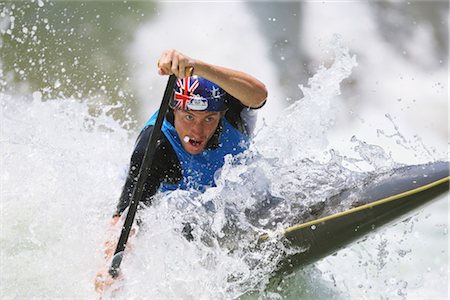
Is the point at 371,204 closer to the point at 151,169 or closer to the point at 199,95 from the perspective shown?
the point at 199,95

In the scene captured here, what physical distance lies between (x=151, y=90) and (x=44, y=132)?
3262mm

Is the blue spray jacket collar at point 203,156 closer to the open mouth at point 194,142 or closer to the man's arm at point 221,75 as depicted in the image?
the open mouth at point 194,142

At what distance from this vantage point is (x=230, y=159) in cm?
286

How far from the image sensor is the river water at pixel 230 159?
2.79 meters

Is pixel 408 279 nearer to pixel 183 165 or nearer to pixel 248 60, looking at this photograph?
pixel 183 165

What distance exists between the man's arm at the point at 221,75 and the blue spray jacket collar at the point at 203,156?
194 millimetres

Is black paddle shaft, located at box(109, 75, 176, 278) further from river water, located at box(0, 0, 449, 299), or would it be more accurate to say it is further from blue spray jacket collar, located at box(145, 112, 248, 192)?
blue spray jacket collar, located at box(145, 112, 248, 192)

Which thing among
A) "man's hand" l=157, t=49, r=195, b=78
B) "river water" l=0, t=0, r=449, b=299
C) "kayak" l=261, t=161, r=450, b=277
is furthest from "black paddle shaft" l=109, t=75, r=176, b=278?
"kayak" l=261, t=161, r=450, b=277

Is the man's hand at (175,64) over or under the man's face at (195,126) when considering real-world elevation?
over

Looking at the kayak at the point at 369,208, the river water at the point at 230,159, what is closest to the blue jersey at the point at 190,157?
the river water at the point at 230,159

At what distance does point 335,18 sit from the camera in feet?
28.0

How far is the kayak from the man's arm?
0.54 meters

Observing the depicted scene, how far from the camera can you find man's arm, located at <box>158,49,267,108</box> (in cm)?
239

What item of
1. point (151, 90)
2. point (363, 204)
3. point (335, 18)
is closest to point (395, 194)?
point (363, 204)
